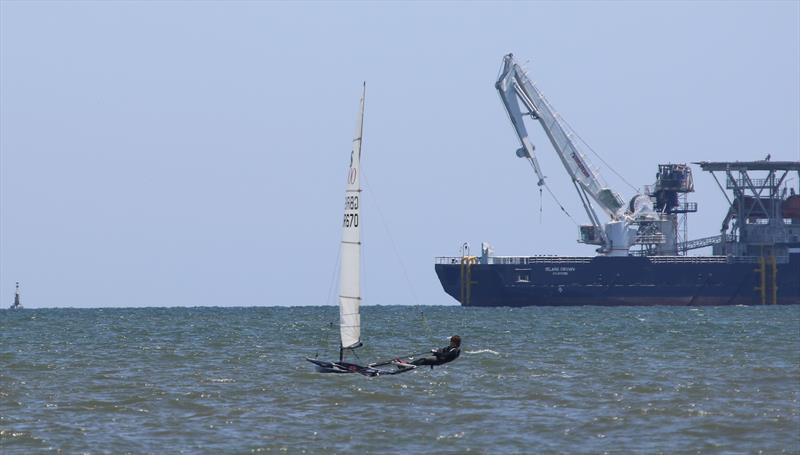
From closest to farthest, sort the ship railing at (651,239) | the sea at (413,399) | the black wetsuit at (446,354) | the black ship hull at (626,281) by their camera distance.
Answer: the sea at (413,399)
the black wetsuit at (446,354)
the black ship hull at (626,281)
the ship railing at (651,239)

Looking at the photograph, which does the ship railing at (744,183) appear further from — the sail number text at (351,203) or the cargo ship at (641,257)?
the sail number text at (351,203)

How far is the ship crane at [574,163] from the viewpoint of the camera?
384 ft

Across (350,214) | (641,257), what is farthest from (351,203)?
(641,257)

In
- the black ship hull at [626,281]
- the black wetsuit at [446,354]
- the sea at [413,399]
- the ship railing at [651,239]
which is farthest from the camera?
the ship railing at [651,239]

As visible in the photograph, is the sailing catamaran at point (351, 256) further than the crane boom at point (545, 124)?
No

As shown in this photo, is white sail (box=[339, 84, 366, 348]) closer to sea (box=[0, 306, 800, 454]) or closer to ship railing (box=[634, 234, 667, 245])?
sea (box=[0, 306, 800, 454])

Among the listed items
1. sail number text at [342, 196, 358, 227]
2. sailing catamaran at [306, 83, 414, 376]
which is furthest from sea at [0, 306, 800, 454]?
sail number text at [342, 196, 358, 227]

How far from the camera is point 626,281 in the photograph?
116 m

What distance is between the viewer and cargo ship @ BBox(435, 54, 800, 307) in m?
116

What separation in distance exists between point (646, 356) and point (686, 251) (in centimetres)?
7181

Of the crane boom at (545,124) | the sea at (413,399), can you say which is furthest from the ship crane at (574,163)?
the sea at (413,399)

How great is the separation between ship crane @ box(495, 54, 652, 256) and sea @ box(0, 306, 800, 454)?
175 ft

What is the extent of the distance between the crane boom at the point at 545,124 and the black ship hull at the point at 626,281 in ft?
15.6

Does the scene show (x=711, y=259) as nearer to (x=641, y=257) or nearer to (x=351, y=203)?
(x=641, y=257)
